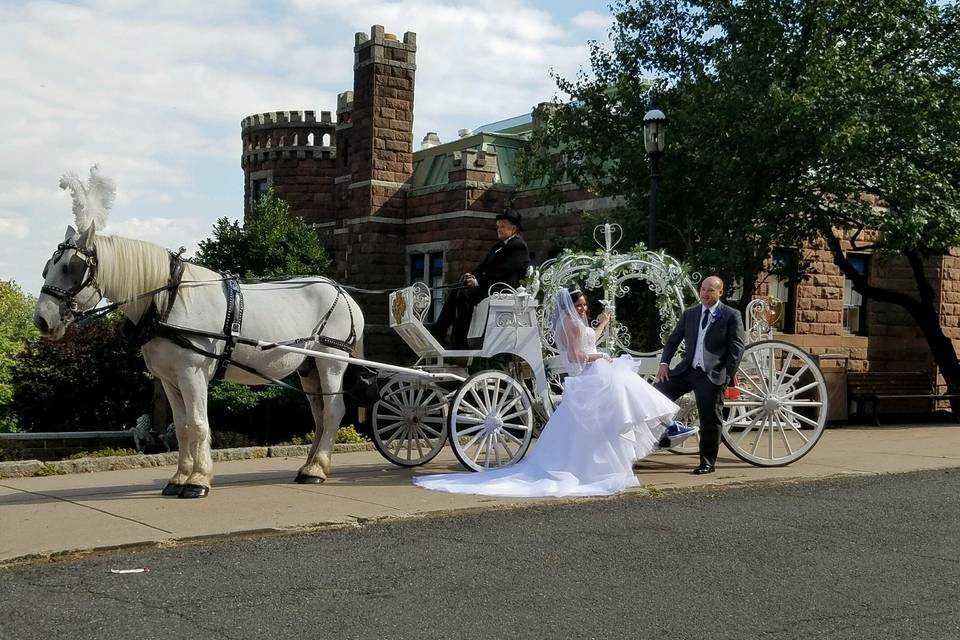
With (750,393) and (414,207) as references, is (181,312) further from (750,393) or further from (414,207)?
(414,207)

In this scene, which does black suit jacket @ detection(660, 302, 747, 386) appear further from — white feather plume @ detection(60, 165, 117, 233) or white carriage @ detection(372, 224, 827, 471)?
white feather plume @ detection(60, 165, 117, 233)

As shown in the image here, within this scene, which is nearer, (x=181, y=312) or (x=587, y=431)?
(x=181, y=312)

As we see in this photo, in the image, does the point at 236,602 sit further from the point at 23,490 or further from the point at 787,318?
the point at 787,318

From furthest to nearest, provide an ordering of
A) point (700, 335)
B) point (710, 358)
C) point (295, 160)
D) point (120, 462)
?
point (295, 160) < point (120, 462) < point (700, 335) < point (710, 358)

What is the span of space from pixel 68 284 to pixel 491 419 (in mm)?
4111

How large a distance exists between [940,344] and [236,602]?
59.2 ft

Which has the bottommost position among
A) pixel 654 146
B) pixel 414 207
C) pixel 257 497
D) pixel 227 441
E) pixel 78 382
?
pixel 227 441

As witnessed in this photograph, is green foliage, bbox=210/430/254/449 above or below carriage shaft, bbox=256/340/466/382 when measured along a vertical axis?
below

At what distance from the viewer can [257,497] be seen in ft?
29.4

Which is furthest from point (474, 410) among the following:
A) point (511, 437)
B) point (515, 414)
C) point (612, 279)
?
point (612, 279)

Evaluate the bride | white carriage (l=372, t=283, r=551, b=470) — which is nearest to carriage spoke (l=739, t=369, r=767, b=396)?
the bride

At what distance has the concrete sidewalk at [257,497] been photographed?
24.1 ft

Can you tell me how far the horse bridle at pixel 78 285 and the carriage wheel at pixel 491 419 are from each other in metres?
3.43

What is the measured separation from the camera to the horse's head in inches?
329
